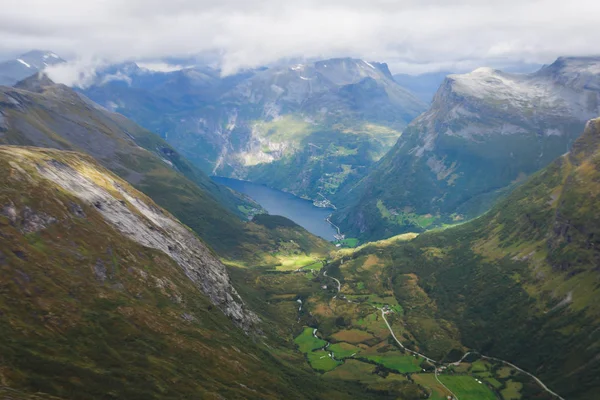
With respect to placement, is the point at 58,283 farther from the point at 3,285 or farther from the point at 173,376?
the point at 173,376

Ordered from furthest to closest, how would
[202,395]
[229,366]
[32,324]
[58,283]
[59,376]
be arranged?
[229,366]
[58,283]
[202,395]
[32,324]
[59,376]

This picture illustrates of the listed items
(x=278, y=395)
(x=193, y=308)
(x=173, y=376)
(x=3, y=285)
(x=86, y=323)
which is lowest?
(x=278, y=395)

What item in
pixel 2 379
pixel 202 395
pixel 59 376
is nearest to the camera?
pixel 2 379

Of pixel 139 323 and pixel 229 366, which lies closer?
pixel 139 323

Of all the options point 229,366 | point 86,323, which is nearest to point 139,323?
point 86,323

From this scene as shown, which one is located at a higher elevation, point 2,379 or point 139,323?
point 2,379

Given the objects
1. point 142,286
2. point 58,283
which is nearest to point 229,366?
point 142,286
